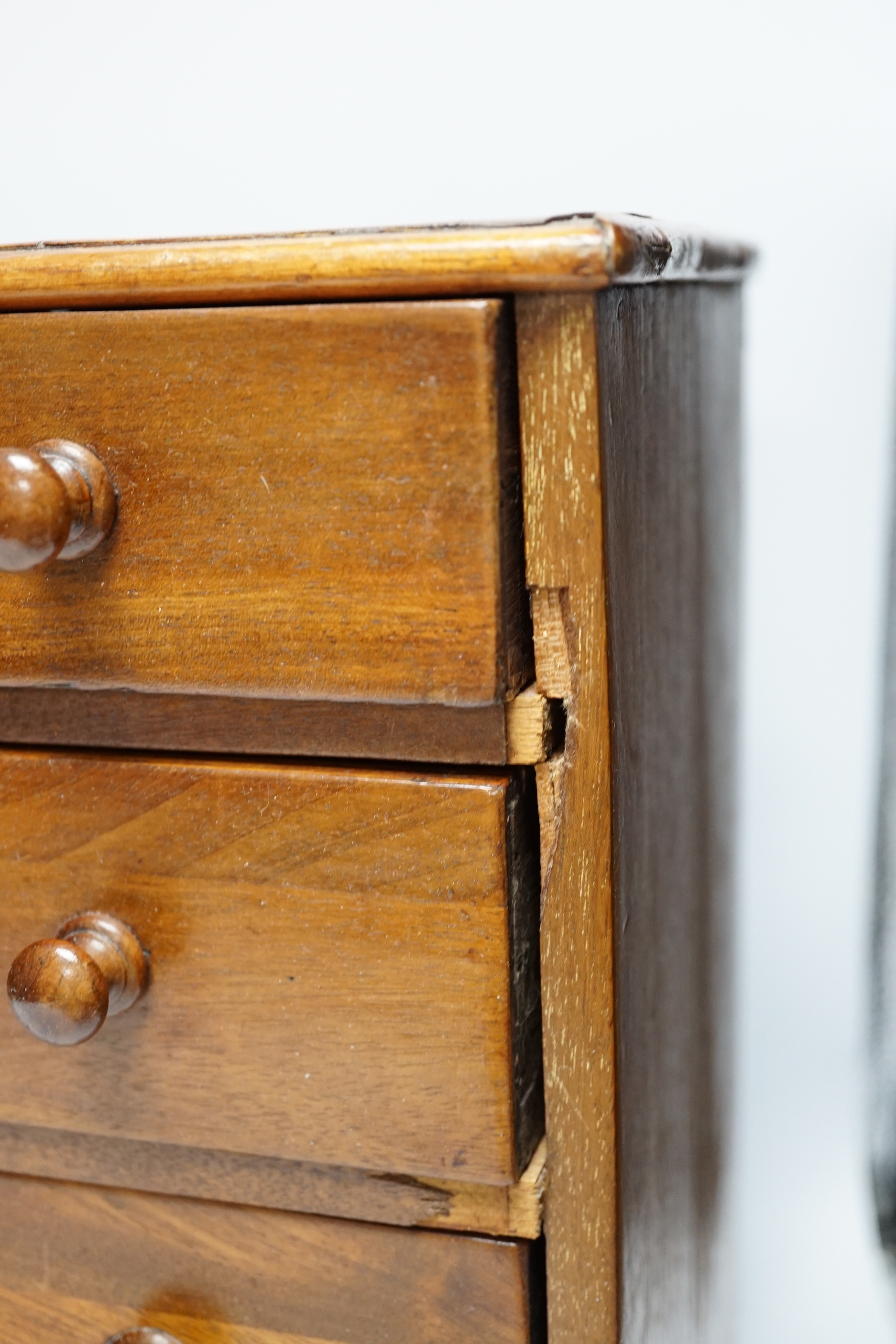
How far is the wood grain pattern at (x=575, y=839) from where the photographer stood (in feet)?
1.30

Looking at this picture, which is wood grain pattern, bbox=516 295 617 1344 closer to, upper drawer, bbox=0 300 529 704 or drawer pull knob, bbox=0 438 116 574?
upper drawer, bbox=0 300 529 704

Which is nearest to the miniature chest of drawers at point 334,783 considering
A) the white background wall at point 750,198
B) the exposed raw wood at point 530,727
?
the exposed raw wood at point 530,727

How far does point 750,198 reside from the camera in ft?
2.76

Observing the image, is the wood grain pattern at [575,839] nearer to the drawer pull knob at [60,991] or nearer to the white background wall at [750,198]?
the drawer pull knob at [60,991]

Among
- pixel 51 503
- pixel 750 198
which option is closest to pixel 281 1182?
pixel 51 503

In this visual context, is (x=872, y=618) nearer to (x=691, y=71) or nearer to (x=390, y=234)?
(x=691, y=71)

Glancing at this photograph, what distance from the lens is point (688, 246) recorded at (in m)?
0.52

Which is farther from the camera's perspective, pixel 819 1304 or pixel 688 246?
pixel 819 1304

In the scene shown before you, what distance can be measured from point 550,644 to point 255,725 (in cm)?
11

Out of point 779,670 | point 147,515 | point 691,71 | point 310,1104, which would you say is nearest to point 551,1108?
point 310,1104

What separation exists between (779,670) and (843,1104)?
31cm

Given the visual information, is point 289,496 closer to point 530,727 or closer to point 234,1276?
point 530,727

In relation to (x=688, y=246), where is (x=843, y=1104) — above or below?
below

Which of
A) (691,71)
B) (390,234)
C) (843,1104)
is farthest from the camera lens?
(843,1104)
